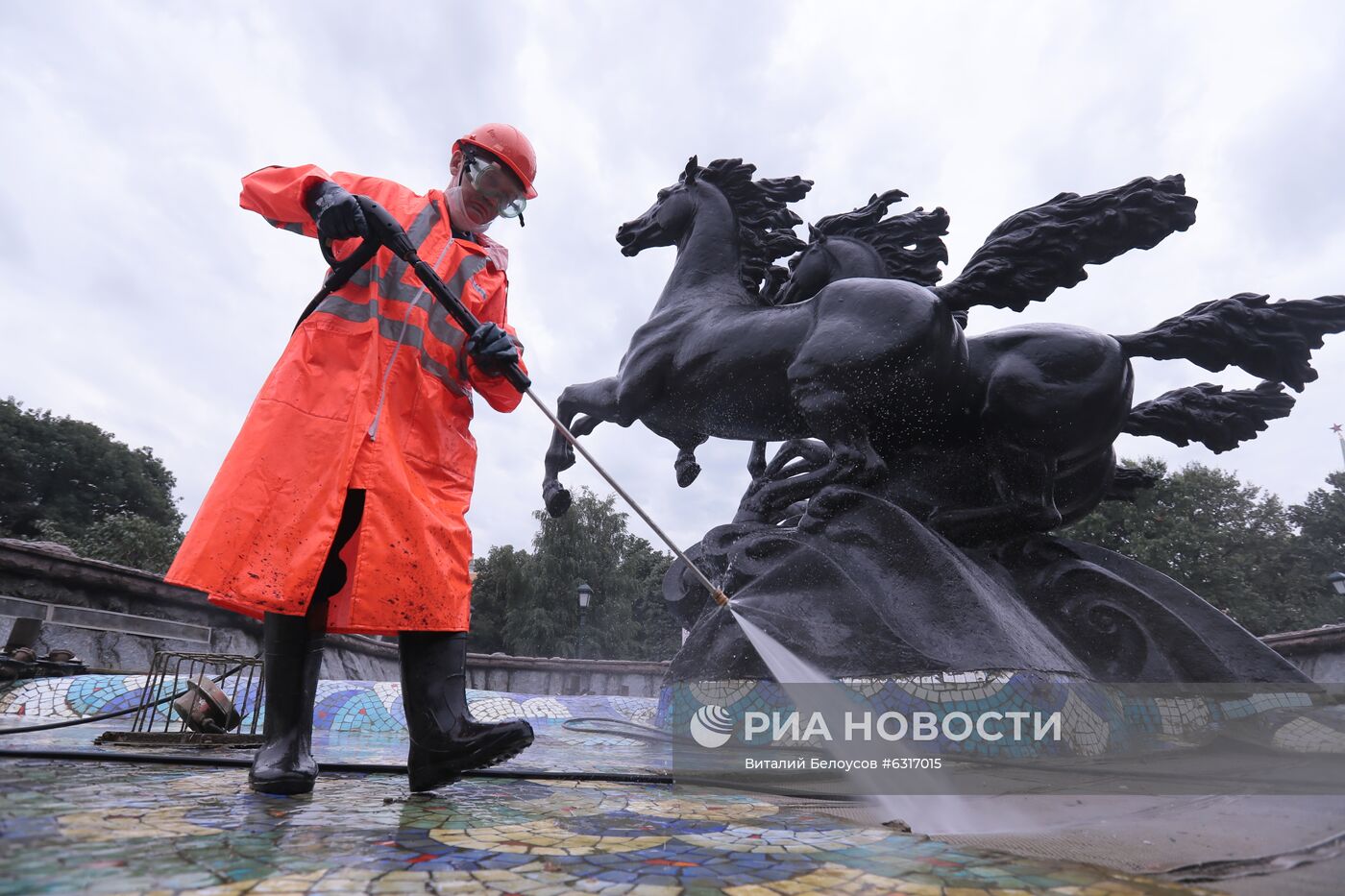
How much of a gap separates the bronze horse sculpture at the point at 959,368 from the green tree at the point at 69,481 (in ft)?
126

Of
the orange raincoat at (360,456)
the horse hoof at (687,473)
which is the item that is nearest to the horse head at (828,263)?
the horse hoof at (687,473)

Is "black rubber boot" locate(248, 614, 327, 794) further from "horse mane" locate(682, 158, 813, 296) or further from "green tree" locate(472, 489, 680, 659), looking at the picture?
"green tree" locate(472, 489, 680, 659)

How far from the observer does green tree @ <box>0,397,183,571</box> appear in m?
39.3

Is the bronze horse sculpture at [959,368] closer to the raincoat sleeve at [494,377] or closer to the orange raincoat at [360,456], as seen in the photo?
→ the raincoat sleeve at [494,377]

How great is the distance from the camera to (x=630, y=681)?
12.1 meters

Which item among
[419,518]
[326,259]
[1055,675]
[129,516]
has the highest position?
[129,516]

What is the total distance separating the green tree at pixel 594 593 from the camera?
33094 millimetres

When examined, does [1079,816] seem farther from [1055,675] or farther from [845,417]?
[845,417]

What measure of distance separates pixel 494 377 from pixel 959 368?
2.94m

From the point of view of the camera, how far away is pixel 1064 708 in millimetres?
3580

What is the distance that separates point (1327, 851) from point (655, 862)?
123cm

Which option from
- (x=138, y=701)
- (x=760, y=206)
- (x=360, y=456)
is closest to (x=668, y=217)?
(x=760, y=206)

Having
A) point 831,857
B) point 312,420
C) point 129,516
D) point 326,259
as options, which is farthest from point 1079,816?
point 129,516

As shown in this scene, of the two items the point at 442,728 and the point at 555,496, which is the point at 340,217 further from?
the point at 555,496
